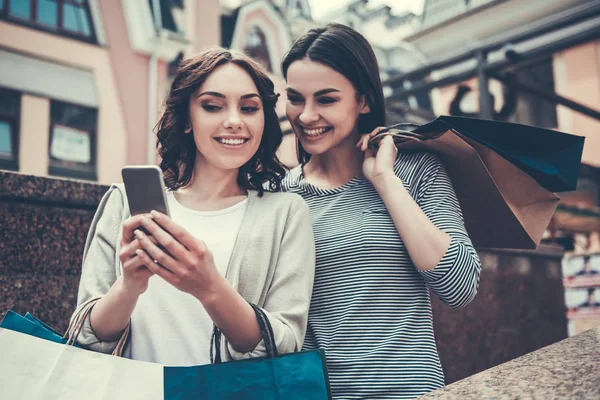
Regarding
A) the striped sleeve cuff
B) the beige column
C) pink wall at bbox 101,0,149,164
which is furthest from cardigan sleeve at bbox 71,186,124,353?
pink wall at bbox 101,0,149,164

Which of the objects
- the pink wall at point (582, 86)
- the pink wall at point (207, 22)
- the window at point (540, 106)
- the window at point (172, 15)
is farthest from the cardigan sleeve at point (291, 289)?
the window at point (540, 106)

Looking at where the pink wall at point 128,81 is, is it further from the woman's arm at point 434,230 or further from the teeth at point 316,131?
the woman's arm at point 434,230

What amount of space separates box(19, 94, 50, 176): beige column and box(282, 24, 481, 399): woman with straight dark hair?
27.2 feet

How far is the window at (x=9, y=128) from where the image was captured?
364 inches

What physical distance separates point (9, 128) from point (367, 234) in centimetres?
885

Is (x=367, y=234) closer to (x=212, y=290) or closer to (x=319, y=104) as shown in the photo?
(x=319, y=104)

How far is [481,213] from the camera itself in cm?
227

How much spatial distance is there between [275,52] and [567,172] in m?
12.9

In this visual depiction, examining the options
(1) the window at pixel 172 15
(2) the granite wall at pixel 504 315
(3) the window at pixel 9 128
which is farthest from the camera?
(1) the window at pixel 172 15

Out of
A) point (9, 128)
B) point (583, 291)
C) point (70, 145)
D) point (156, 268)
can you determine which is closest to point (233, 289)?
point (156, 268)

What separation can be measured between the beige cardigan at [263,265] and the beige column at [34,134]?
843cm

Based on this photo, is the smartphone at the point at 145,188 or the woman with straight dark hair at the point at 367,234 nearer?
the smartphone at the point at 145,188

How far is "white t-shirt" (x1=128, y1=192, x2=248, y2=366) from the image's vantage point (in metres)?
1.60

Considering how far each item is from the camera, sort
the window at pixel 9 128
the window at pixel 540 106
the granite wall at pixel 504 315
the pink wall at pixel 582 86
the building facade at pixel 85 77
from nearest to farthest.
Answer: the granite wall at pixel 504 315
the window at pixel 9 128
the building facade at pixel 85 77
the pink wall at pixel 582 86
the window at pixel 540 106
